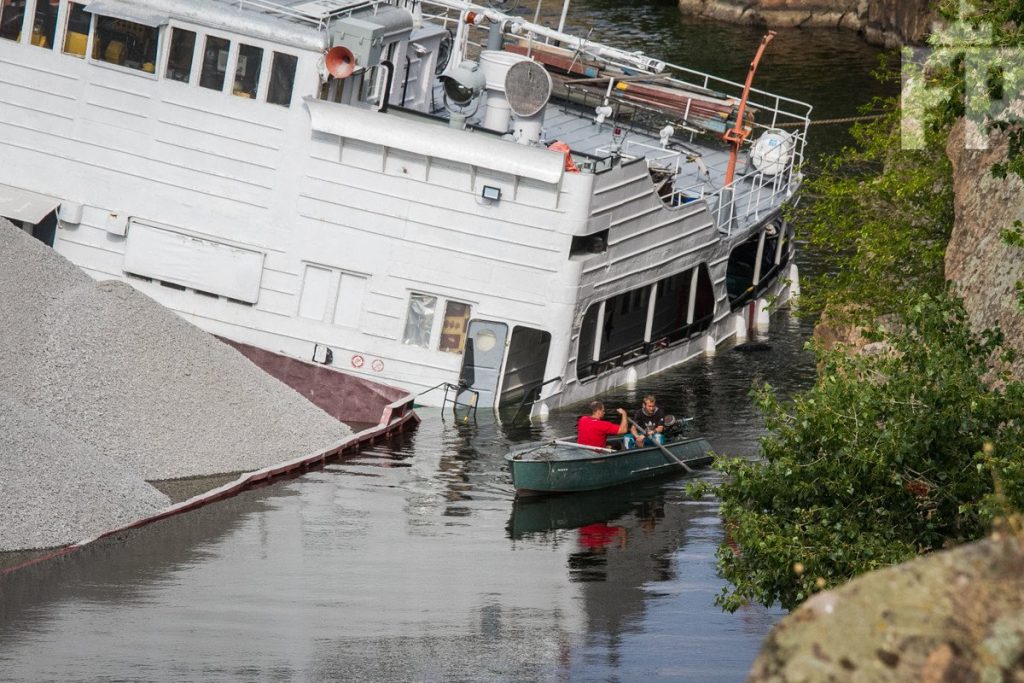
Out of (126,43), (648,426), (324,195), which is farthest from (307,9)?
(648,426)

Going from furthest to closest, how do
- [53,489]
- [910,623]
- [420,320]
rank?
[420,320]
[53,489]
[910,623]

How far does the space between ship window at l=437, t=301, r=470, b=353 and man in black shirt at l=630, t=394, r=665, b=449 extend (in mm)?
4111

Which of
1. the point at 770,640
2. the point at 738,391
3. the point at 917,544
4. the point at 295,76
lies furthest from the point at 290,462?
the point at 770,640

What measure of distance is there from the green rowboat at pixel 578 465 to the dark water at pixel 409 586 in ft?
1.13

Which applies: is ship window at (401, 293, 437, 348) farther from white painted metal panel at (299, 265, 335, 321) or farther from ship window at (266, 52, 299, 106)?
ship window at (266, 52, 299, 106)

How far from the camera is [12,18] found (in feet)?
115

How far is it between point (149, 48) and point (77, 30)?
1815 millimetres

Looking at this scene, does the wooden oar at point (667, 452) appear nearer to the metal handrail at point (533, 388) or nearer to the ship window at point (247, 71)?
the metal handrail at point (533, 388)

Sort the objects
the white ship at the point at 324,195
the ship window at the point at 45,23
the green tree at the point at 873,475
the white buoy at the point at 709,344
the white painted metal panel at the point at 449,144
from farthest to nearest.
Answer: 1. the white buoy at the point at 709,344
2. the ship window at the point at 45,23
3. the white ship at the point at 324,195
4. the white painted metal panel at the point at 449,144
5. the green tree at the point at 873,475

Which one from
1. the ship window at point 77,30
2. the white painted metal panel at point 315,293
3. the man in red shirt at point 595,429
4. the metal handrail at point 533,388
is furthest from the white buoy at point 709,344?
the ship window at point 77,30

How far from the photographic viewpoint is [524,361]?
3391 cm

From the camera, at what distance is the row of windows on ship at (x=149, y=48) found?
3338cm

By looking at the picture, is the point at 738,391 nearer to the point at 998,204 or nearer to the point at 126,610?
the point at 998,204

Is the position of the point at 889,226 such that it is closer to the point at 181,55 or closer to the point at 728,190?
the point at 728,190
